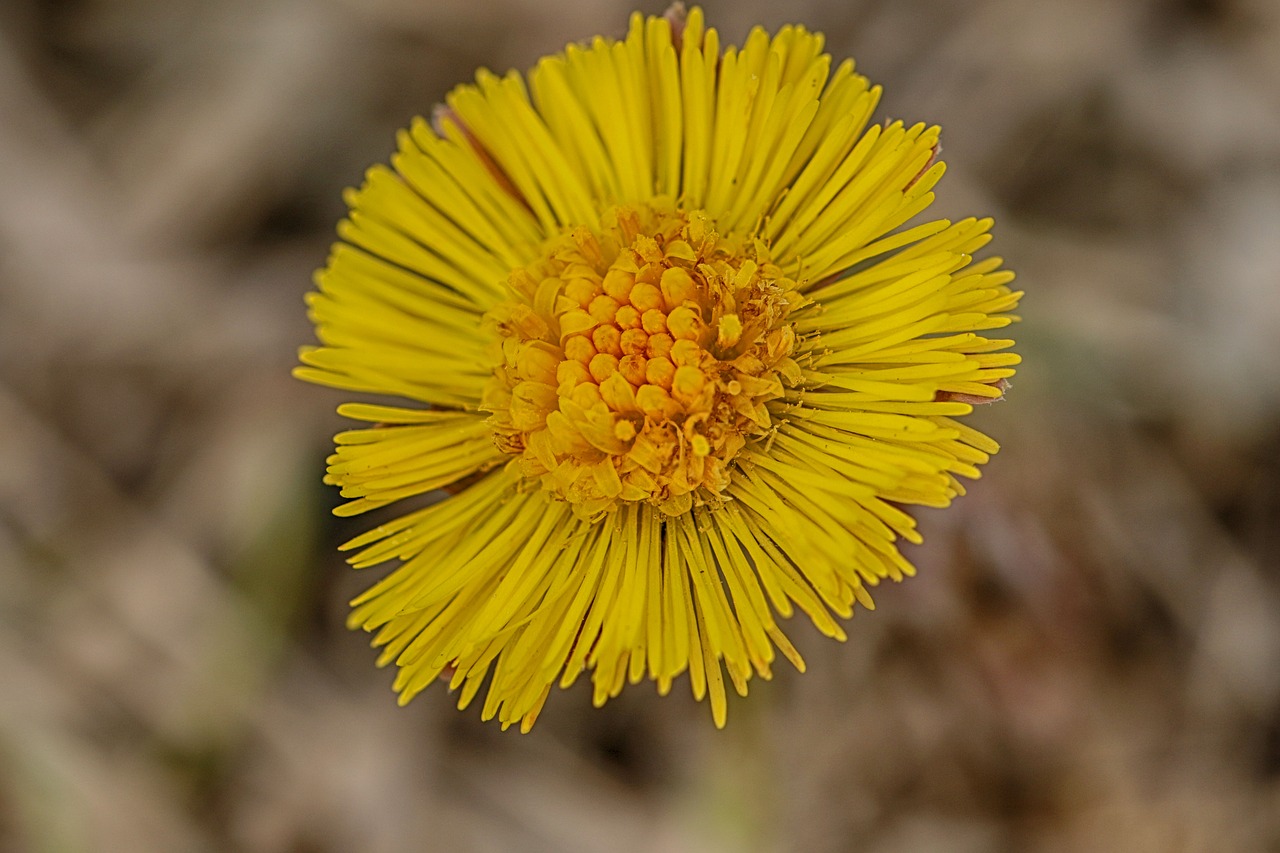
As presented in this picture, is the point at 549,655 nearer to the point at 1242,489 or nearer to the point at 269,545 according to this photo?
the point at 269,545

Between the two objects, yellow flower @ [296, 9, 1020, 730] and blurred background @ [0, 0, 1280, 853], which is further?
blurred background @ [0, 0, 1280, 853]

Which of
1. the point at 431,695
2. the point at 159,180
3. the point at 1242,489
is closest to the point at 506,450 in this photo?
the point at 431,695

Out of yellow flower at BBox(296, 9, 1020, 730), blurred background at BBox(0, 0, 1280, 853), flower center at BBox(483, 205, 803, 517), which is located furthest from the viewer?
blurred background at BBox(0, 0, 1280, 853)

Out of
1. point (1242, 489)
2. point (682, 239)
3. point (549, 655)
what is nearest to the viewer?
point (549, 655)

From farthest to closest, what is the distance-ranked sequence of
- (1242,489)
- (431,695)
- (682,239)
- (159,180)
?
(159,180) < (431,695) < (1242,489) < (682,239)

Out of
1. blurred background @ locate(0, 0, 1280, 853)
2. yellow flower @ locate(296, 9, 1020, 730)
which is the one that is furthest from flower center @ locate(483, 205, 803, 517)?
blurred background @ locate(0, 0, 1280, 853)

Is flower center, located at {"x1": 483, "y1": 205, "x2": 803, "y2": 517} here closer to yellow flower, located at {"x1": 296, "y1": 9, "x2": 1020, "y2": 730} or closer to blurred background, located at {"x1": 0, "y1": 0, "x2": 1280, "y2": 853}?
yellow flower, located at {"x1": 296, "y1": 9, "x2": 1020, "y2": 730}
